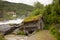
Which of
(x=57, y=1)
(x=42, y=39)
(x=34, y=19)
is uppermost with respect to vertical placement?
(x=57, y=1)

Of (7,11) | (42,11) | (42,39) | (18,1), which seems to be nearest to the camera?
(42,39)

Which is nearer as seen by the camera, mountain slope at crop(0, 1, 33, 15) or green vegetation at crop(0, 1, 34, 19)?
green vegetation at crop(0, 1, 34, 19)

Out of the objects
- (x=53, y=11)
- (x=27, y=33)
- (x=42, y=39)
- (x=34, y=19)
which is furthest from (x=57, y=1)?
(x=42, y=39)

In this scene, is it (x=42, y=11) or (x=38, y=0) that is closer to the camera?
(x=42, y=11)

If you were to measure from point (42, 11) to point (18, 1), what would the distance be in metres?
2.79

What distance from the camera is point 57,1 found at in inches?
329

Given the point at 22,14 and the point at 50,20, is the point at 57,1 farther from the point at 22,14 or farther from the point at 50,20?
the point at 22,14

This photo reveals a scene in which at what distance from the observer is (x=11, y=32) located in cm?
780

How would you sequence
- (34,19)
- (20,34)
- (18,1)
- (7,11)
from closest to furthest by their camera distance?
(20,34) < (34,19) < (7,11) < (18,1)

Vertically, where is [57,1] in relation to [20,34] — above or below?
above

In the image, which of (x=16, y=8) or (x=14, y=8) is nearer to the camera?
(x=14, y=8)

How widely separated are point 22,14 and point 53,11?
269 cm

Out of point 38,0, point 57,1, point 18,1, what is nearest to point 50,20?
point 57,1

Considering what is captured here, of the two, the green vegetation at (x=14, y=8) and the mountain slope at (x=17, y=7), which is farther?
the mountain slope at (x=17, y=7)
